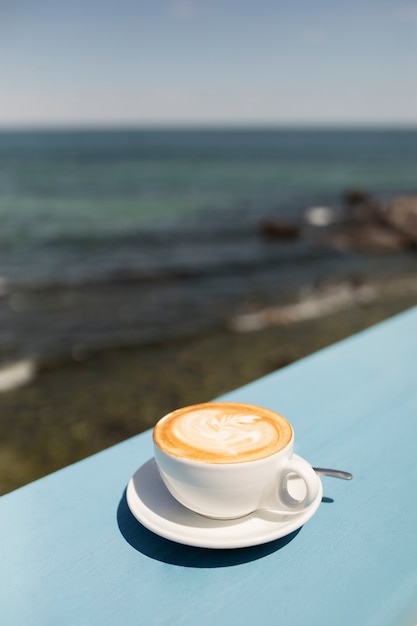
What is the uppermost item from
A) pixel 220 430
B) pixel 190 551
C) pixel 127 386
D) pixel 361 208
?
pixel 220 430

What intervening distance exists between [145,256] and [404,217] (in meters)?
5.72

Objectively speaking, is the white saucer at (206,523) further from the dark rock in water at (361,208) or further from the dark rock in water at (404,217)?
the dark rock in water at (361,208)

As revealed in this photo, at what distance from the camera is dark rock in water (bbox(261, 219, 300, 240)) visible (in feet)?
43.8

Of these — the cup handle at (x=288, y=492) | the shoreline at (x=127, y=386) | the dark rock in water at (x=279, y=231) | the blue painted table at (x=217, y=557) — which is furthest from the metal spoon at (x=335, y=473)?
the dark rock in water at (x=279, y=231)

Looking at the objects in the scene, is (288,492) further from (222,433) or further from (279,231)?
(279,231)

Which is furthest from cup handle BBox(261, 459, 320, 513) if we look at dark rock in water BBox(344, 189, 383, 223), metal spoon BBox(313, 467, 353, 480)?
dark rock in water BBox(344, 189, 383, 223)

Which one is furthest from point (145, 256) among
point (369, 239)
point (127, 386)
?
point (127, 386)

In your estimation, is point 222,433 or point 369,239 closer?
point 222,433

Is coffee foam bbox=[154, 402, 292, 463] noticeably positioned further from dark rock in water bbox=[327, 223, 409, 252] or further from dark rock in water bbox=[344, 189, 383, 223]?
dark rock in water bbox=[344, 189, 383, 223]

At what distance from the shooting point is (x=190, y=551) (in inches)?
30.3

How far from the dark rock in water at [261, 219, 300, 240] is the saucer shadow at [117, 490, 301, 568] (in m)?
12.6

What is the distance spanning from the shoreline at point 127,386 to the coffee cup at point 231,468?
109 inches

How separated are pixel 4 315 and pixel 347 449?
718 centimetres

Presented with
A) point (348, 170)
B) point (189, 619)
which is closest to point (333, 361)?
point (189, 619)
